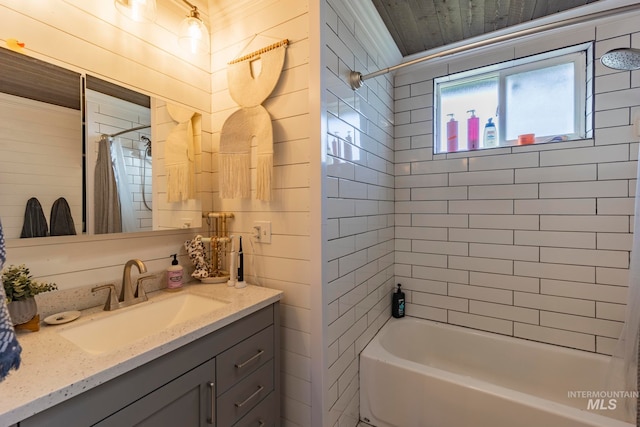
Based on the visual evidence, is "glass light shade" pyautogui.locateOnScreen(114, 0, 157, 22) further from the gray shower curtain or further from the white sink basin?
the white sink basin

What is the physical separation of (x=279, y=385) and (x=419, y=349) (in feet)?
4.09

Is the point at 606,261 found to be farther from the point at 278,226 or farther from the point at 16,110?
the point at 16,110

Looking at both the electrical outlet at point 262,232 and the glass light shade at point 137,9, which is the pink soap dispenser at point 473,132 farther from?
the glass light shade at point 137,9

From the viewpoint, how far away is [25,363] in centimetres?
75

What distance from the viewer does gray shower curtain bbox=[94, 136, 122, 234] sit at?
3.83ft

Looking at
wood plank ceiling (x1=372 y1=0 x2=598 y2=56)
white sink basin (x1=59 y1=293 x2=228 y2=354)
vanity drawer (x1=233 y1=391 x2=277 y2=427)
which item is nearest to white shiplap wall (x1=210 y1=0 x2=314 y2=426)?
vanity drawer (x1=233 y1=391 x2=277 y2=427)

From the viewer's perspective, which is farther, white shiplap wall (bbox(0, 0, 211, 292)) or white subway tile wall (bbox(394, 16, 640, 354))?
white subway tile wall (bbox(394, 16, 640, 354))

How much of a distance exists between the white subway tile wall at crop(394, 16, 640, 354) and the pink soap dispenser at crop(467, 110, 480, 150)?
0.32ft

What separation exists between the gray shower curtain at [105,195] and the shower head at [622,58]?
2221 millimetres

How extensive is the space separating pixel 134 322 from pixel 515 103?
2.67m

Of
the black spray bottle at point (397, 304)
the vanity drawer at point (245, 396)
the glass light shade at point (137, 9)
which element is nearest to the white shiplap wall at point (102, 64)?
the glass light shade at point (137, 9)

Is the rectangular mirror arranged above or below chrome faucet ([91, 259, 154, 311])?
above

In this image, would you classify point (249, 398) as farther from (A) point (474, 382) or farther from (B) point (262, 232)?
(A) point (474, 382)

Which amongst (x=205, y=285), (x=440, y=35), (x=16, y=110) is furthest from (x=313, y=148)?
(x=440, y=35)
